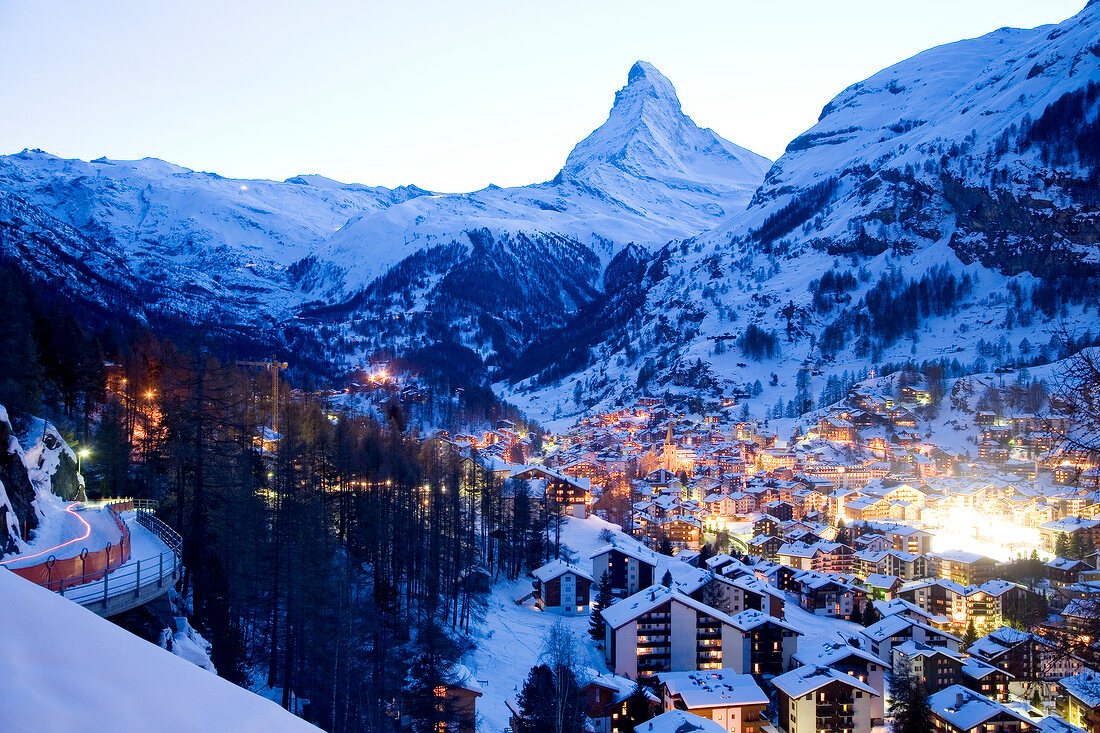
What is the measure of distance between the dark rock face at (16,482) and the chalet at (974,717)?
2644 centimetres

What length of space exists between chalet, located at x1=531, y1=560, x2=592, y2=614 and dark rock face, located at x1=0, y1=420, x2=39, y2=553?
2434 centimetres

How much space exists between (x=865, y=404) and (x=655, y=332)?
53699mm

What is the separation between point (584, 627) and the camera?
110ft

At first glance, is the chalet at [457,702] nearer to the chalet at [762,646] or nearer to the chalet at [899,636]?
the chalet at [762,646]

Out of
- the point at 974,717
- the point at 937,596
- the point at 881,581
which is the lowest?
the point at 881,581

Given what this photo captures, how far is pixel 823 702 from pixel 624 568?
1475cm

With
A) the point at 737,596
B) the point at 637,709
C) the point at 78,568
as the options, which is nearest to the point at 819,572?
the point at 737,596

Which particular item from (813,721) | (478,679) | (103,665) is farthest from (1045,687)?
(103,665)

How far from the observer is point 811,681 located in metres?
26.6

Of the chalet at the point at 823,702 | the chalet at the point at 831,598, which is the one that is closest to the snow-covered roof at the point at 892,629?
the chalet at the point at 831,598

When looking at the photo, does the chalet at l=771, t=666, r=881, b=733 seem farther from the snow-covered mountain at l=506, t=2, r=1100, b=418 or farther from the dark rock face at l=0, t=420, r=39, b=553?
the snow-covered mountain at l=506, t=2, r=1100, b=418

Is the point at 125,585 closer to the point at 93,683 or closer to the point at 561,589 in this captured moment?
the point at 93,683

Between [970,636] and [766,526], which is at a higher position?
[970,636]

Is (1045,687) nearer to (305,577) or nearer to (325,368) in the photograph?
(305,577)
